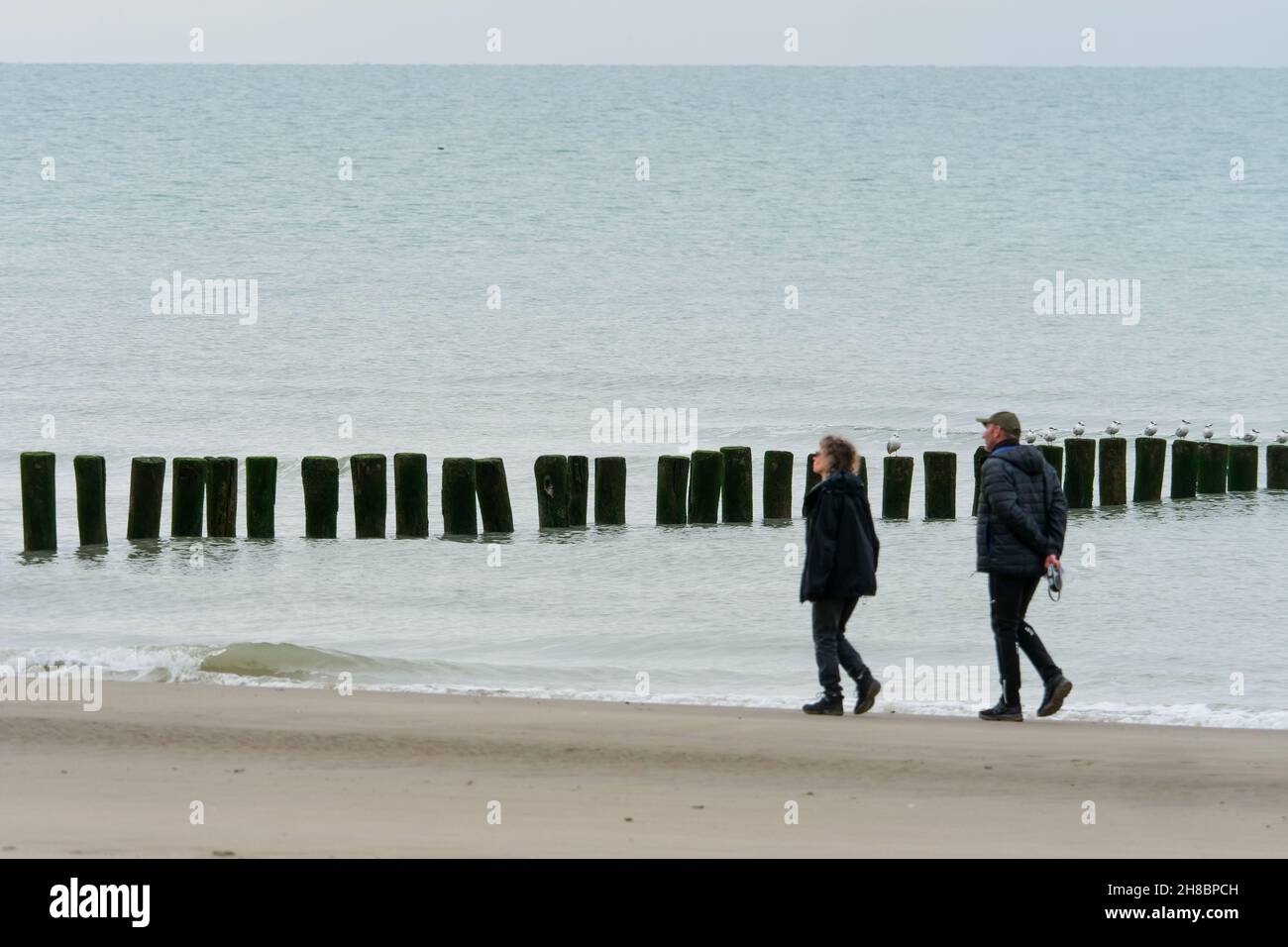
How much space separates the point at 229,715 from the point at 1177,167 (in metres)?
63.2

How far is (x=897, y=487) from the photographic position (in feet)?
52.2

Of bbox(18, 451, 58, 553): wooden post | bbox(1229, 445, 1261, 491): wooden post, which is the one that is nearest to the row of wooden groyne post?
bbox(18, 451, 58, 553): wooden post

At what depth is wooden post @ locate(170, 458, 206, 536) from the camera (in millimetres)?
14414

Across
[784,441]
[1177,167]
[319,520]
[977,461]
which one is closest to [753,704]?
[319,520]

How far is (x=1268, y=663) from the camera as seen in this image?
1049 centimetres

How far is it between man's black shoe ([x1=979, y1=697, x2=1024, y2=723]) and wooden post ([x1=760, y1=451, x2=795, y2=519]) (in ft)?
24.4

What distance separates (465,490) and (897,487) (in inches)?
161

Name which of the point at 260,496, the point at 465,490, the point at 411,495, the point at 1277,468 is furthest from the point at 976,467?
the point at 260,496

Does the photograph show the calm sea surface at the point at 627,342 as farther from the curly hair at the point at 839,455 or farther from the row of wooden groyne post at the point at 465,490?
the curly hair at the point at 839,455

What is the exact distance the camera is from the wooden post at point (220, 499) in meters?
14.4

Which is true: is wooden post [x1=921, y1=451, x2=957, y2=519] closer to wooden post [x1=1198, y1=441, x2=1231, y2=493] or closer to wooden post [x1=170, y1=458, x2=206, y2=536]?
wooden post [x1=1198, y1=441, x2=1231, y2=493]

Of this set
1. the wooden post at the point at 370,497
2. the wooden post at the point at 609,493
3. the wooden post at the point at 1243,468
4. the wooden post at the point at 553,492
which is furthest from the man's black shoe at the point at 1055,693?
the wooden post at the point at 1243,468
